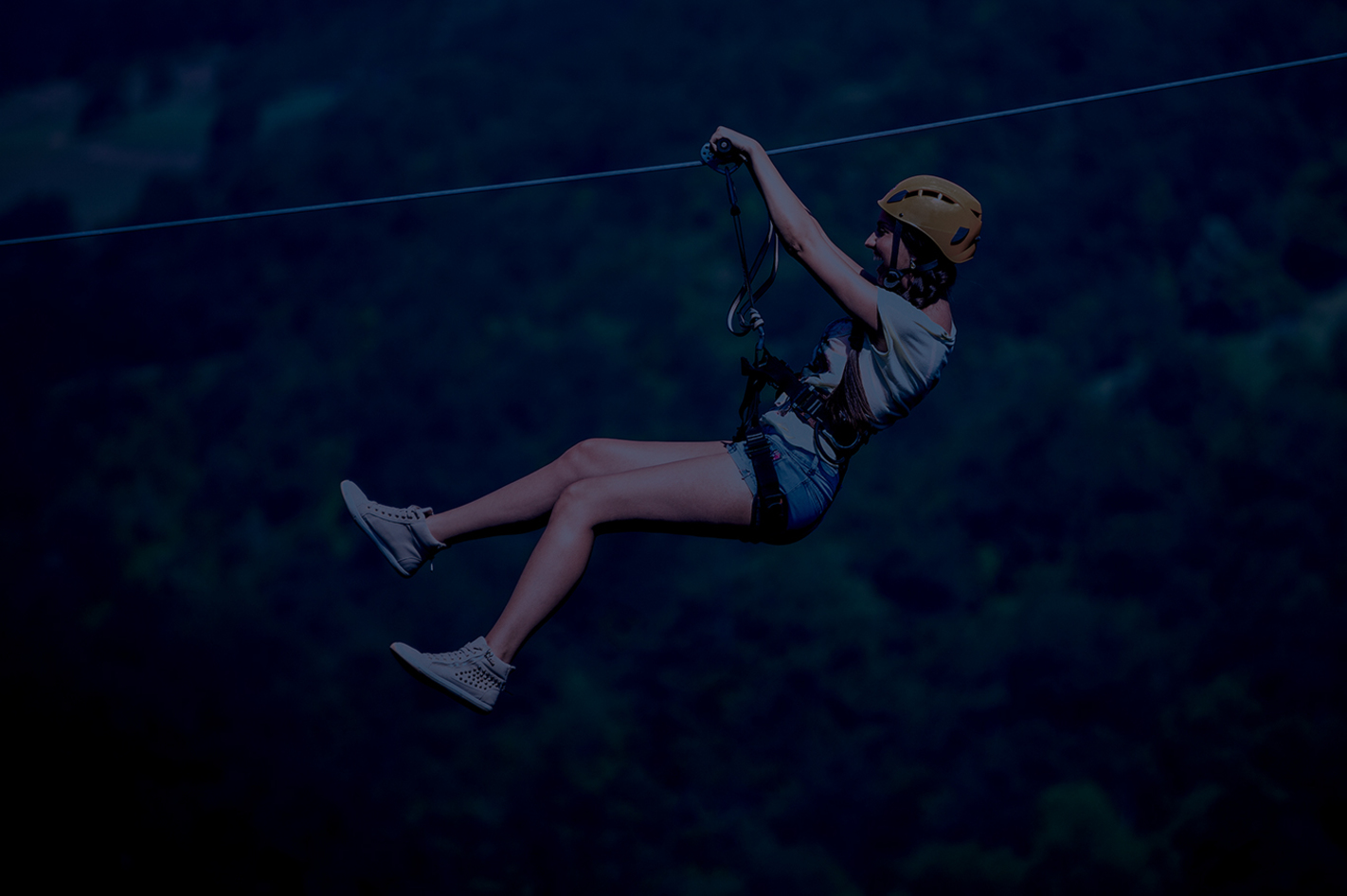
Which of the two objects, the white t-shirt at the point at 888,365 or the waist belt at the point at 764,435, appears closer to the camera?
the white t-shirt at the point at 888,365

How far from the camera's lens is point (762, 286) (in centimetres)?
296

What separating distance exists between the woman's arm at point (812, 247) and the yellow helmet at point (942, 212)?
0.24 m

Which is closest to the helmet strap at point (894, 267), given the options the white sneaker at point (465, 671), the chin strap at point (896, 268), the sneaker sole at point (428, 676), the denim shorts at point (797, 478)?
the chin strap at point (896, 268)

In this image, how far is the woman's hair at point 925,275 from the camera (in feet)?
8.51

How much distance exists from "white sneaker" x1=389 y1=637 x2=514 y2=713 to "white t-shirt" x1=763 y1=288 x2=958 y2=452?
1.07 meters

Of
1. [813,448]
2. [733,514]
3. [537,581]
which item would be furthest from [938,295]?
[537,581]

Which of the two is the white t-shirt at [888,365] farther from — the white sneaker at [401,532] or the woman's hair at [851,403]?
the white sneaker at [401,532]

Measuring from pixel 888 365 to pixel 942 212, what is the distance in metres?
0.46

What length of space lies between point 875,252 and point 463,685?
1.70 meters

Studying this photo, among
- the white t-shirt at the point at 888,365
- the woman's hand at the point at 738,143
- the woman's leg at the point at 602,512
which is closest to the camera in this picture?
the white t-shirt at the point at 888,365

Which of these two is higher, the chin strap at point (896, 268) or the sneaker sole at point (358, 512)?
the chin strap at point (896, 268)

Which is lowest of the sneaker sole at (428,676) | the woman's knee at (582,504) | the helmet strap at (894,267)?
the sneaker sole at (428,676)

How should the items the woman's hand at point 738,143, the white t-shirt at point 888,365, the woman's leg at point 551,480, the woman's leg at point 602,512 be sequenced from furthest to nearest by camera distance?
the woman's leg at point 551,480, the woman's leg at point 602,512, the woman's hand at point 738,143, the white t-shirt at point 888,365

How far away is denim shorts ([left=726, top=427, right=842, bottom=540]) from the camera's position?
273cm
